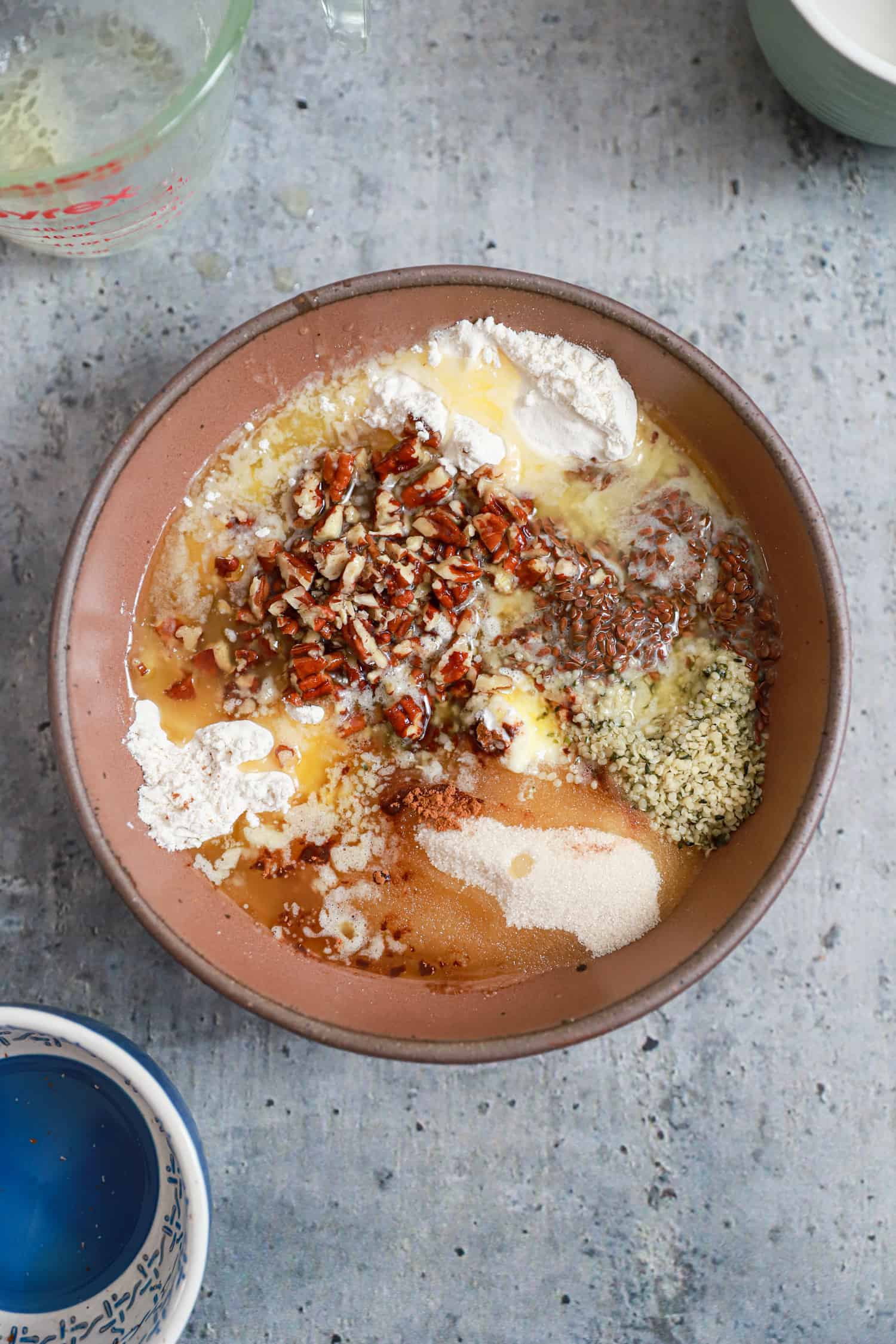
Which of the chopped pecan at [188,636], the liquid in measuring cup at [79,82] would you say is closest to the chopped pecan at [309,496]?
the chopped pecan at [188,636]

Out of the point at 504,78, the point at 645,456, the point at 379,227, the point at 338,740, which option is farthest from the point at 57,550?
the point at 504,78

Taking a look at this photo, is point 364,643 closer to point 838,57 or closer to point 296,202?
point 296,202

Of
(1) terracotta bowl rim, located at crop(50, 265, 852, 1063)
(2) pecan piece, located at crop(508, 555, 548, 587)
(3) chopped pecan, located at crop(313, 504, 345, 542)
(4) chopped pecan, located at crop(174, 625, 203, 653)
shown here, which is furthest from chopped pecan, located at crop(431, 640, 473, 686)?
(1) terracotta bowl rim, located at crop(50, 265, 852, 1063)

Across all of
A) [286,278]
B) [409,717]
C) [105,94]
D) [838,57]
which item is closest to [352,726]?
[409,717]

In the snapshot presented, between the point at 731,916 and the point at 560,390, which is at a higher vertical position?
the point at 560,390

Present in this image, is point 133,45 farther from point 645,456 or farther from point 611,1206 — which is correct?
point 611,1206

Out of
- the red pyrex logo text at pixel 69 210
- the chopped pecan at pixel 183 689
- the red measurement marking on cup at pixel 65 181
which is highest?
the red measurement marking on cup at pixel 65 181

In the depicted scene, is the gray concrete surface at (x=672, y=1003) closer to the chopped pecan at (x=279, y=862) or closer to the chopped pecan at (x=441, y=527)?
the chopped pecan at (x=279, y=862)
